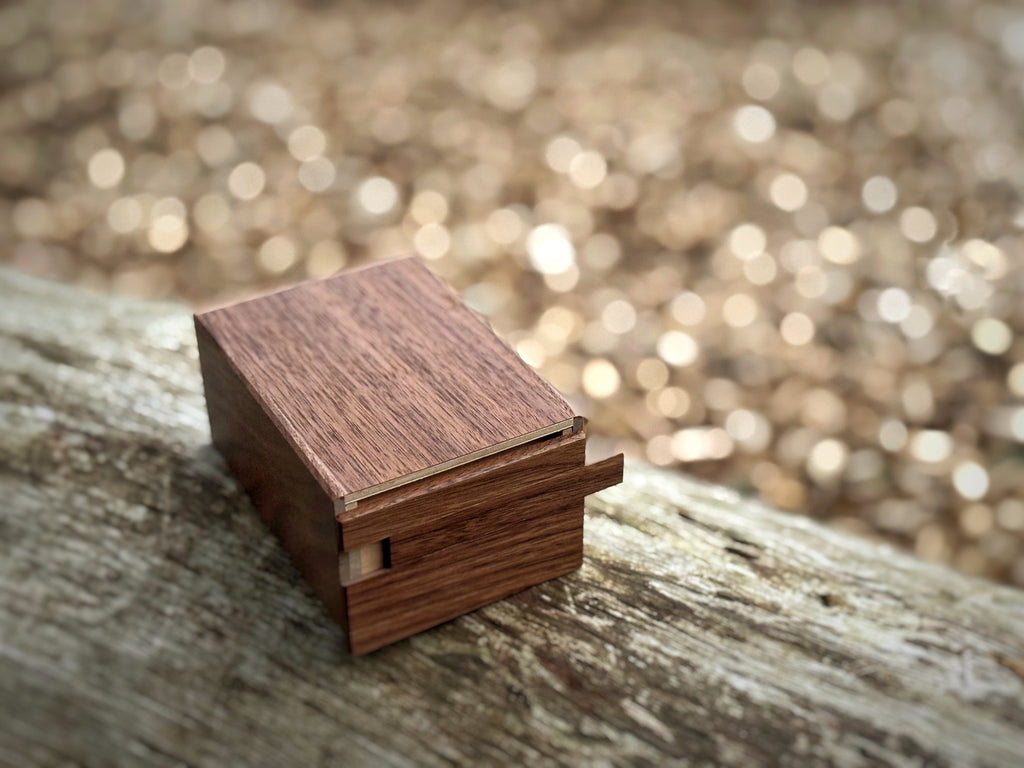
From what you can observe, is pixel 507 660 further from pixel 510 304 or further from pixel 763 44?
pixel 763 44

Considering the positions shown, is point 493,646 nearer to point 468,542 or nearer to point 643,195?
point 468,542

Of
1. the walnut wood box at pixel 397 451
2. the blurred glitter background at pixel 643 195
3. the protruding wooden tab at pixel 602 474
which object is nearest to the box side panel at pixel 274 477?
the walnut wood box at pixel 397 451

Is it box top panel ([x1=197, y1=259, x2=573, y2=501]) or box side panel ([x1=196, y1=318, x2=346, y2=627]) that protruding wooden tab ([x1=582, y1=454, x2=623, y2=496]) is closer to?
box top panel ([x1=197, y1=259, x2=573, y2=501])

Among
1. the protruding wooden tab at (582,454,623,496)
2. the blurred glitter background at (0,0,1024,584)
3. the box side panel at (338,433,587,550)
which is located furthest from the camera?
the blurred glitter background at (0,0,1024,584)

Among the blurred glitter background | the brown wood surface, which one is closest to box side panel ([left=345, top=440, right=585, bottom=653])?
the brown wood surface

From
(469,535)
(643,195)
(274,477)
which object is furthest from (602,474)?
(643,195)
